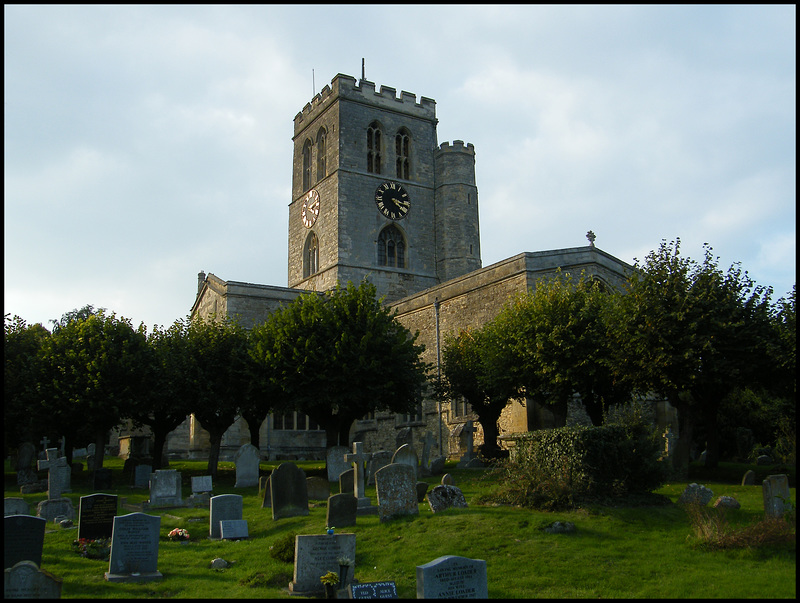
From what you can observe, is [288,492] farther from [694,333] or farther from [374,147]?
[374,147]

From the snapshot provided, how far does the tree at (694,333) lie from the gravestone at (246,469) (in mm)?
11887

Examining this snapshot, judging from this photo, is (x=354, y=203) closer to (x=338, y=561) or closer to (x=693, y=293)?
(x=693, y=293)

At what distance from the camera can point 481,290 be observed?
3153 cm

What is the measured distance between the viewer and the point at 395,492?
13.7 m

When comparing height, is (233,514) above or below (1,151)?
below

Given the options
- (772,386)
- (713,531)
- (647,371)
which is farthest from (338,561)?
(772,386)

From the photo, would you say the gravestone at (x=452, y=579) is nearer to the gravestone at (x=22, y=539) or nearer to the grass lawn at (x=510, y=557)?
the grass lawn at (x=510, y=557)

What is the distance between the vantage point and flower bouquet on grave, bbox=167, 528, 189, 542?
1359cm

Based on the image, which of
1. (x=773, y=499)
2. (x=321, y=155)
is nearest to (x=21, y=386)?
(x=773, y=499)

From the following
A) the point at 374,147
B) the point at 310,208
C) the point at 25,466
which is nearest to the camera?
the point at 25,466

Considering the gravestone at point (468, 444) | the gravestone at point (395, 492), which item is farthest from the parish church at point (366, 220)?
the gravestone at point (395, 492)

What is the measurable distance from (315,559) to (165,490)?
9339 millimetres

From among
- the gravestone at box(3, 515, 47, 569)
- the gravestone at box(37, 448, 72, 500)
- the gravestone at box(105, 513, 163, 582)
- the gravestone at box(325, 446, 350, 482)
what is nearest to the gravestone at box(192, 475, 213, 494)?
the gravestone at box(37, 448, 72, 500)

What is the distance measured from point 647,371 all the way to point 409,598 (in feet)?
42.3
